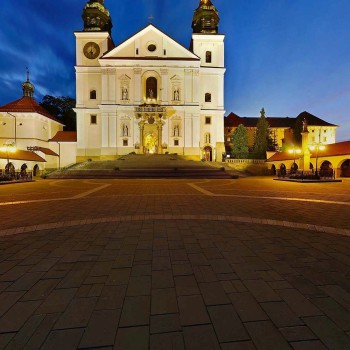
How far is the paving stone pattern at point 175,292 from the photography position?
234 cm

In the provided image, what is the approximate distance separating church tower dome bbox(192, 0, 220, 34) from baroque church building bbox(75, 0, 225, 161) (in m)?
1.70

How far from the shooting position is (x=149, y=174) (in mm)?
28797

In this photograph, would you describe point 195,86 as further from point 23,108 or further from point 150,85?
point 23,108

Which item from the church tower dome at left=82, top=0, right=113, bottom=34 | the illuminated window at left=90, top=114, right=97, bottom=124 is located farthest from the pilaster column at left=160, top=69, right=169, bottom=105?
the church tower dome at left=82, top=0, right=113, bottom=34

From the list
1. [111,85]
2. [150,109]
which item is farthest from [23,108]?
[150,109]

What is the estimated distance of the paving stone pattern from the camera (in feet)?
7.66

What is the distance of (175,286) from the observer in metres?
3.28

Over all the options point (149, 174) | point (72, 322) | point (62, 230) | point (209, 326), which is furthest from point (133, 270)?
point (149, 174)

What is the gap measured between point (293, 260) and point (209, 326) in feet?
7.32

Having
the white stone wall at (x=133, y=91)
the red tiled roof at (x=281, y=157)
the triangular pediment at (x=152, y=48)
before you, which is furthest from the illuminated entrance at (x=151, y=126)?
the red tiled roof at (x=281, y=157)

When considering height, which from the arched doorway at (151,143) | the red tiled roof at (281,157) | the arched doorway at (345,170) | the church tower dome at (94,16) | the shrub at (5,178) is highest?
the church tower dome at (94,16)

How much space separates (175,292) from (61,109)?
73.8 metres

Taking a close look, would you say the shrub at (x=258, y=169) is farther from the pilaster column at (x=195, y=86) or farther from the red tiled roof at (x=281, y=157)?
the pilaster column at (x=195, y=86)

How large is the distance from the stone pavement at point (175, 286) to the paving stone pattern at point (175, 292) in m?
0.01
